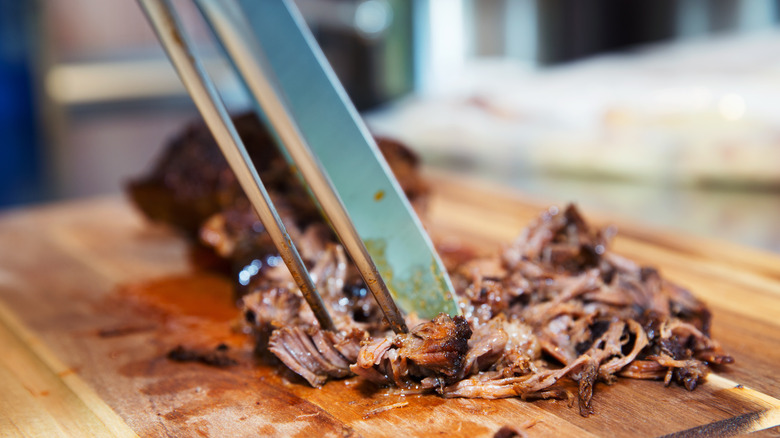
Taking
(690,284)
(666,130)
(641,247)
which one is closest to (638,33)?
(666,130)

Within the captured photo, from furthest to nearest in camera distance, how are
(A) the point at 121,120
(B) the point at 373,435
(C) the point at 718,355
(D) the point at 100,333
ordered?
(A) the point at 121,120
(D) the point at 100,333
(C) the point at 718,355
(B) the point at 373,435

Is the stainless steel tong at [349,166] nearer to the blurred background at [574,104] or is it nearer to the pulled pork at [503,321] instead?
the pulled pork at [503,321]

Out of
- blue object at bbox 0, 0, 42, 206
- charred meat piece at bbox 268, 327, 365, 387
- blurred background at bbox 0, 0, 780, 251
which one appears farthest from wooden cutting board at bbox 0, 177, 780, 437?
blue object at bbox 0, 0, 42, 206

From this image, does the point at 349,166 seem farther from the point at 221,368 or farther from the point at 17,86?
the point at 17,86

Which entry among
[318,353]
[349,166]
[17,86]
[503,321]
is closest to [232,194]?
[349,166]

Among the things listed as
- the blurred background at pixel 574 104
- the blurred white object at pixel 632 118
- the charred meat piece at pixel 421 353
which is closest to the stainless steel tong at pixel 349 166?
the charred meat piece at pixel 421 353

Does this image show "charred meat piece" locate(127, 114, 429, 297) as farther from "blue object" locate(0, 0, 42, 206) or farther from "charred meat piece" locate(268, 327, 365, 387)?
"blue object" locate(0, 0, 42, 206)

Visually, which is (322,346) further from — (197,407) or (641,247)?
(641,247)
